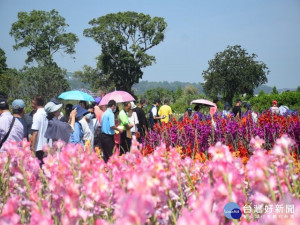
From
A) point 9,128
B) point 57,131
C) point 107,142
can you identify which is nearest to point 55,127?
point 57,131

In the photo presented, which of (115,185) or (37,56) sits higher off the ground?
(37,56)

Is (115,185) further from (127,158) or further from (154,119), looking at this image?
(154,119)

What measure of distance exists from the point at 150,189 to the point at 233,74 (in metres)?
37.5

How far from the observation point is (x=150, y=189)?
113 centimetres

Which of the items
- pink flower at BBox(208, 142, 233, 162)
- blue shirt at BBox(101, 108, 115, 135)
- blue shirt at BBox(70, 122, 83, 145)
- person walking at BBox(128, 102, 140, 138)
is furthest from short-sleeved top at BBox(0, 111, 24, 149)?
pink flower at BBox(208, 142, 233, 162)

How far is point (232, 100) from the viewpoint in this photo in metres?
39.6

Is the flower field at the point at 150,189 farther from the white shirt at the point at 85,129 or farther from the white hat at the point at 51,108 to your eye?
the white shirt at the point at 85,129

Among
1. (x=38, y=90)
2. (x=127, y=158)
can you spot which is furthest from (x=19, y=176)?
(x=38, y=90)

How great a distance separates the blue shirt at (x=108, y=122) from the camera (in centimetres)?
660

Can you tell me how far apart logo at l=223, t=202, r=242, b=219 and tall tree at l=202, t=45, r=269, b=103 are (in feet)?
119

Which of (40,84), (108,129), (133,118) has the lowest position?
(108,129)

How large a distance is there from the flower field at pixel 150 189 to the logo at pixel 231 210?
20 millimetres

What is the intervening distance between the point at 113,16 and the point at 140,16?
10.9ft

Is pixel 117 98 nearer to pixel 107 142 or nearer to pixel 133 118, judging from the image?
pixel 133 118
